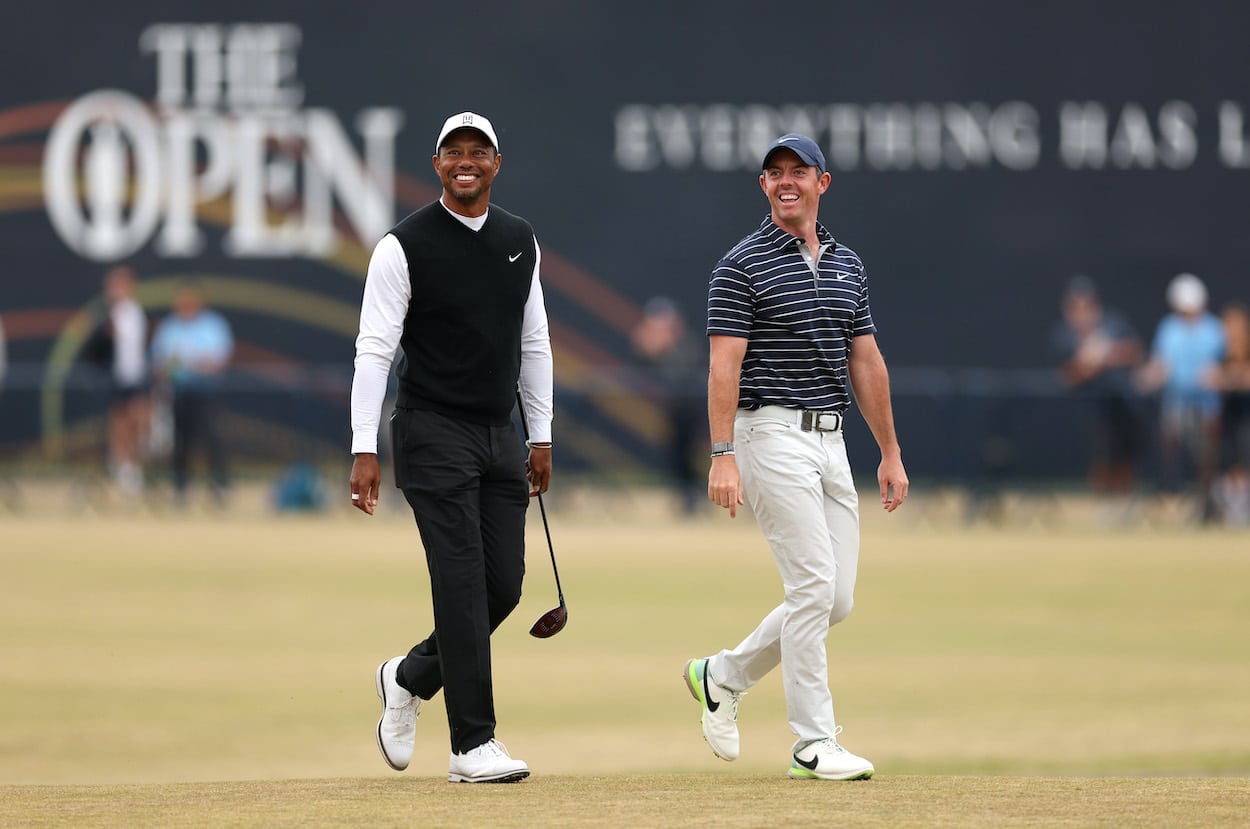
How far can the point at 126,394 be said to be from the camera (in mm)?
20453

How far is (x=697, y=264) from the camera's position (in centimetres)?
2298

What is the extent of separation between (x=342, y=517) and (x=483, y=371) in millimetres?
13201

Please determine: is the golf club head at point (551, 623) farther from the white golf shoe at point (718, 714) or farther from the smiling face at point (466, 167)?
the smiling face at point (466, 167)

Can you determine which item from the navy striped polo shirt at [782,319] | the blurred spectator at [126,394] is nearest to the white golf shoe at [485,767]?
the navy striped polo shirt at [782,319]

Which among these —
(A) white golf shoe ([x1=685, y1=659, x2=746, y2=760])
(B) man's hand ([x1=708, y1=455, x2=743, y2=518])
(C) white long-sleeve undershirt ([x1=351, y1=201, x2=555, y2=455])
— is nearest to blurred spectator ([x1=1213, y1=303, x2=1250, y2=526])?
(A) white golf shoe ([x1=685, y1=659, x2=746, y2=760])

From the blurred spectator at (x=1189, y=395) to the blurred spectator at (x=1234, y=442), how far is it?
0.09m

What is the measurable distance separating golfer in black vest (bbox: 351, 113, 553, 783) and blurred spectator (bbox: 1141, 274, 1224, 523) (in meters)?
13.0

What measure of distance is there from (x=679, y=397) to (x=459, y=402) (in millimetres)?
13428

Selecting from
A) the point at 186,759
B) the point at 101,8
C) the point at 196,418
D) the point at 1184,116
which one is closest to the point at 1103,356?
the point at 1184,116

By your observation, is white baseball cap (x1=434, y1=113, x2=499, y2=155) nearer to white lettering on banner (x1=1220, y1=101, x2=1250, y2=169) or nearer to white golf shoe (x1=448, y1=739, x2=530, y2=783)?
white golf shoe (x1=448, y1=739, x2=530, y2=783)

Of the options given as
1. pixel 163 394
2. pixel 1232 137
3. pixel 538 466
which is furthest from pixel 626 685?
pixel 1232 137

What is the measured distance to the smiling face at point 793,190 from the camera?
6.95m

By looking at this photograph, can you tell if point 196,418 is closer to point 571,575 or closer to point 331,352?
point 331,352

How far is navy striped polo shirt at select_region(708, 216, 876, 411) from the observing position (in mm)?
6879
